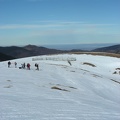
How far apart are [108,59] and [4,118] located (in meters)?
72.6

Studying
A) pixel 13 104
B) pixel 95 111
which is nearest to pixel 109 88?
pixel 95 111

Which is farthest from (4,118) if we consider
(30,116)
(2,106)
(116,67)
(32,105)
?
(116,67)

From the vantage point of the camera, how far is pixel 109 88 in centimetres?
3753

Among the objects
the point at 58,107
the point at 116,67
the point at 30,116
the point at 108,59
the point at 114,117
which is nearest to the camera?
the point at 30,116

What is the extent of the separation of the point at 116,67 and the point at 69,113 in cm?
5733

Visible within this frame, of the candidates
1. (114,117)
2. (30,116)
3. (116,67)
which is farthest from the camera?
(116,67)

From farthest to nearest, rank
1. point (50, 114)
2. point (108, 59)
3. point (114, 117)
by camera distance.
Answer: point (108, 59) < point (114, 117) < point (50, 114)

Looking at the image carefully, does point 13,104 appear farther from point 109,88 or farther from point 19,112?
point 109,88

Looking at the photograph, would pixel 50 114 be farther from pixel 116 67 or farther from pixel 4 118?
pixel 116 67

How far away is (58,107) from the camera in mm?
17781

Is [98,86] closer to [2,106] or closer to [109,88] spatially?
[109,88]

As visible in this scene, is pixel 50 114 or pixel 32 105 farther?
pixel 32 105

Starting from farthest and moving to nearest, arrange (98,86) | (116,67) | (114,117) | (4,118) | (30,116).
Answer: (116,67)
(98,86)
(114,117)
(30,116)
(4,118)

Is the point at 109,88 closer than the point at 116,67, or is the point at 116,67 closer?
the point at 109,88
